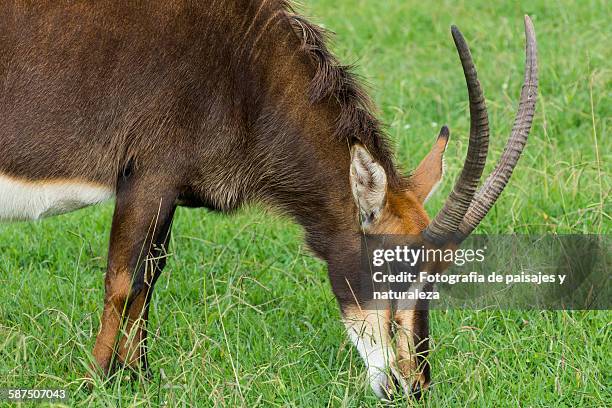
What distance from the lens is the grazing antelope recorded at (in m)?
5.23

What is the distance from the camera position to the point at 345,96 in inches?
211

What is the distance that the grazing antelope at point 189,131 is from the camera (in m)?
5.23

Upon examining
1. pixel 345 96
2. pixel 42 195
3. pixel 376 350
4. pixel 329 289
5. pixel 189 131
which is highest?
pixel 345 96

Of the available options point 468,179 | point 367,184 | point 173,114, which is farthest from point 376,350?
point 173,114

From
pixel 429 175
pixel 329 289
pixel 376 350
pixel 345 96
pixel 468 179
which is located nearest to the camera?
pixel 468 179

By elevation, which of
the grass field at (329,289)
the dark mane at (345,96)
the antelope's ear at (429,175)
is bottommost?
the grass field at (329,289)

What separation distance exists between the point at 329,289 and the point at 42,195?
6.15 ft

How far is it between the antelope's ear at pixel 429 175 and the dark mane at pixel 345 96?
11 centimetres

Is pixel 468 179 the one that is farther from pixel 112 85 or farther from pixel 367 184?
pixel 112 85

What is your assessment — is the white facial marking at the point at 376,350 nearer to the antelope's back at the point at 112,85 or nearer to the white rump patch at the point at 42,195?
the antelope's back at the point at 112,85

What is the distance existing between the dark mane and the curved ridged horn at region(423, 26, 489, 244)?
329 millimetres

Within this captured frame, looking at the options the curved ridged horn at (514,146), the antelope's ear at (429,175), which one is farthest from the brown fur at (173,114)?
the curved ridged horn at (514,146)

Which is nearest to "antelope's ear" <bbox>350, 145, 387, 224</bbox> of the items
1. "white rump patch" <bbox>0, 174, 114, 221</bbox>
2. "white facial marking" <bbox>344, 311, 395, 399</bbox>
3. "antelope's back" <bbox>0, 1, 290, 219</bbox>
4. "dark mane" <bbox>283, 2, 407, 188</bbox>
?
"dark mane" <bbox>283, 2, 407, 188</bbox>

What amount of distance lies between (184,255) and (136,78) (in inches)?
75.8
